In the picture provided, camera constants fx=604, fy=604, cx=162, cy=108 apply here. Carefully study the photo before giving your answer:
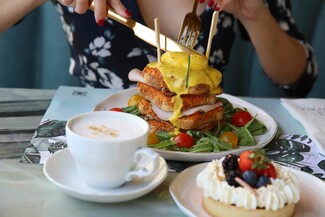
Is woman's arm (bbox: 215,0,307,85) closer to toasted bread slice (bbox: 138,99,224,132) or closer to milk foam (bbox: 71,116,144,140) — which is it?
toasted bread slice (bbox: 138,99,224,132)

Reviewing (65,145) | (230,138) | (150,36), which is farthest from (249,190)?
(150,36)

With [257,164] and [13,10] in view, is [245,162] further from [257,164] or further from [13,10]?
[13,10]

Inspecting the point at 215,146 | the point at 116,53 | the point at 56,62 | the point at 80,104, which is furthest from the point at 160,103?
the point at 56,62

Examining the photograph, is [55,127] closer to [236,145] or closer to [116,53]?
[236,145]

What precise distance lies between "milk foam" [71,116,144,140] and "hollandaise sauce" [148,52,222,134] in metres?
0.20

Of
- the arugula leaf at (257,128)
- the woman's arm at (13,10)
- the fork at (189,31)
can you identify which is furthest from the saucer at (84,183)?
A: the woman's arm at (13,10)

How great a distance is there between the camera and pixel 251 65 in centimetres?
215

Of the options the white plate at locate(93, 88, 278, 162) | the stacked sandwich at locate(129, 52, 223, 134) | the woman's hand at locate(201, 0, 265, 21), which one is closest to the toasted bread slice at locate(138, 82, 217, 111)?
the stacked sandwich at locate(129, 52, 223, 134)

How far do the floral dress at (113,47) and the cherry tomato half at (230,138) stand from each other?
598 mm

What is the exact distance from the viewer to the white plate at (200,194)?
835 millimetres

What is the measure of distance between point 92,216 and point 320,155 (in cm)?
46

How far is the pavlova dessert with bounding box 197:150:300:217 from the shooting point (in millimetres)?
796

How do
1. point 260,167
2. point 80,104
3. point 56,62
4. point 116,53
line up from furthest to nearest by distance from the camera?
point 56,62 → point 116,53 → point 80,104 → point 260,167

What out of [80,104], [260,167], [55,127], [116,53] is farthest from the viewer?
[116,53]
